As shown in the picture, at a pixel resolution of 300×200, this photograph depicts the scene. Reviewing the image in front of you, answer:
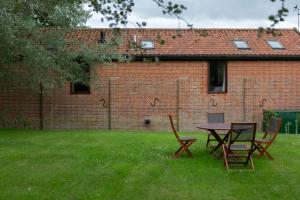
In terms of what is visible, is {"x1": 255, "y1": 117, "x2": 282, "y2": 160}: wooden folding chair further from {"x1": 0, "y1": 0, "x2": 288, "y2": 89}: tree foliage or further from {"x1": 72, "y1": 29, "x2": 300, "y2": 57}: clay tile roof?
{"x1": 72, "y1": 29, "x2": 300, "y2": 57}: clay tile roof

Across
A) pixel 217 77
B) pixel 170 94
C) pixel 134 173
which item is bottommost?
pixel 134 173

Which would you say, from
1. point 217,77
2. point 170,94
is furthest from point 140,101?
point 217,77

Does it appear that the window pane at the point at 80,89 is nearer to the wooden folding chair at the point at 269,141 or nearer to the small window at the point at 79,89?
the small window at the point at 79,89

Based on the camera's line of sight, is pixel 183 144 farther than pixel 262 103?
No

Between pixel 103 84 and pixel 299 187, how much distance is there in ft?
45.2

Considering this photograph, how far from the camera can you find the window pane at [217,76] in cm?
2139

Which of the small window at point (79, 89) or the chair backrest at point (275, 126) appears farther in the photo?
the small window at point (79, 89)

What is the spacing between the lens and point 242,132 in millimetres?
9672

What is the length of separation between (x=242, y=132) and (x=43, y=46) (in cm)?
796

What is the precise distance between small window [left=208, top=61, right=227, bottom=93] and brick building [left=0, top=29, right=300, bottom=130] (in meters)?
0.08

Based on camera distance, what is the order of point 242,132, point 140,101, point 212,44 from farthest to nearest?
point 212,44
point 140,101
point 242,132

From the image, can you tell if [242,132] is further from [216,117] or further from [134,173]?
[216,117]

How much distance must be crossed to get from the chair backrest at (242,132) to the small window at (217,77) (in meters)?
11.6

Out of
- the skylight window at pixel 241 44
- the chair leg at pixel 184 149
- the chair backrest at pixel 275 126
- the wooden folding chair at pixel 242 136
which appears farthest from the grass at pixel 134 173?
the skylight window at pixel 241 44
